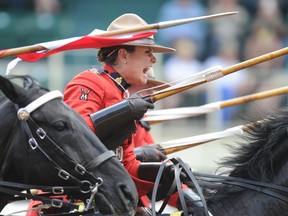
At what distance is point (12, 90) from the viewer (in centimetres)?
529

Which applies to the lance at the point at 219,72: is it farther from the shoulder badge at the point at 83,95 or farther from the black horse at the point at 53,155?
the black horse at the point at 53,155

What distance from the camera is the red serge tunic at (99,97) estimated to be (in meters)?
5.96

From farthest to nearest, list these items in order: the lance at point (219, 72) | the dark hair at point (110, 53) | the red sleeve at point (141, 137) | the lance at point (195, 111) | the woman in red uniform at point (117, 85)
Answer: the lance at point (195, 111) < the red sleeve at point (141, 137) < the dark hair at point (110, 53) < the lance at point (219, 72) < the woman in red uniform at point (117, 85)

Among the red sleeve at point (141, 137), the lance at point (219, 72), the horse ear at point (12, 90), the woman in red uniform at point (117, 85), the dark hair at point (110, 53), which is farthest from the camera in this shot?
the red sleeve at point (141, 137)

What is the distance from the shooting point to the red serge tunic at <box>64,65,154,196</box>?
596cm

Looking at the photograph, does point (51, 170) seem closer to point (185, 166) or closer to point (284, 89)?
point (185, 166)

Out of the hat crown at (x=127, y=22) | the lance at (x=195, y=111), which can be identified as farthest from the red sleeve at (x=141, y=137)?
the hat crown at (x=127, y=22)

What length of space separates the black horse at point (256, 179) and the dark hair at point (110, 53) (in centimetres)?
111

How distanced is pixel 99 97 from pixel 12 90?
92cm

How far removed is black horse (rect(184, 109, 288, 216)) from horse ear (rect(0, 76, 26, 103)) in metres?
1.28

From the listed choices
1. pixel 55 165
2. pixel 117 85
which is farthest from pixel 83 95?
pixel 55 165

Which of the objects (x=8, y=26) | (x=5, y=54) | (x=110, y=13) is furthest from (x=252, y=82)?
(x=5, y=54)

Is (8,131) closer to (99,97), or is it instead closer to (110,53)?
(99,97)

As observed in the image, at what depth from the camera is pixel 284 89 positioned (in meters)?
6.88
